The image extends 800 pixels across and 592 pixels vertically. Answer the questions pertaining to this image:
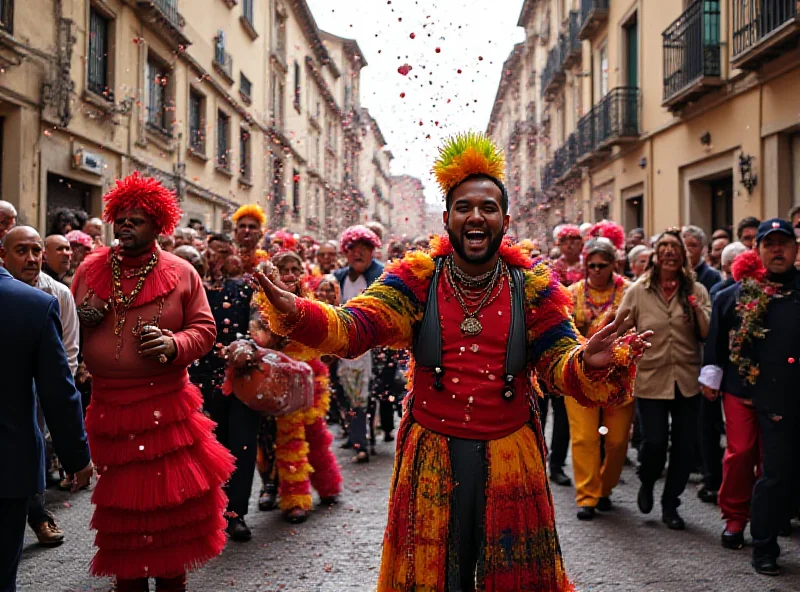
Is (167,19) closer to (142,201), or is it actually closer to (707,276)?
(707,276)

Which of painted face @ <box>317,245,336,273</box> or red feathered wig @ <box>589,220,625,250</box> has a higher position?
red feathered wig @ <box>589,220,625,250</box>

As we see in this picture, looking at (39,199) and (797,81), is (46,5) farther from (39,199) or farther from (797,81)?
(797,81)

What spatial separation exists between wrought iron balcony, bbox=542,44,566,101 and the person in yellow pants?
66.0 ft

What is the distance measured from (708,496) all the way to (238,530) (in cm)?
387

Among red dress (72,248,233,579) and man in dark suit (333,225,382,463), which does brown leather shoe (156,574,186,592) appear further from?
man in dark suit (333,225,382,463)

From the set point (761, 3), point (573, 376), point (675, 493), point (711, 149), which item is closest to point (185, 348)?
point (573, 376)

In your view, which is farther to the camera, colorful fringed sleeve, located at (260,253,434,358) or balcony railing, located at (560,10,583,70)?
balcony railing, located at (560,10,583,70)

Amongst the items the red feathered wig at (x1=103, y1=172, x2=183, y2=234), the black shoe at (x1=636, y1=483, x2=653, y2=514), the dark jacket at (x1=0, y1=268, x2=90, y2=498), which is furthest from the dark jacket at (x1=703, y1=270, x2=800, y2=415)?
the dark jacket at (x1=0, y1=268, x2=90, y2=498)

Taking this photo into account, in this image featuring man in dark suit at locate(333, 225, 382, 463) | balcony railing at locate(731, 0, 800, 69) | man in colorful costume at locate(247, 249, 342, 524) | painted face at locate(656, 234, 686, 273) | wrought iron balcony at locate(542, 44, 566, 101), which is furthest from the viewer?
wrought iron balcony at locate(542, 44, 566, 101)

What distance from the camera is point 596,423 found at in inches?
246

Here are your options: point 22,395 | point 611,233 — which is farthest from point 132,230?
point 611,233

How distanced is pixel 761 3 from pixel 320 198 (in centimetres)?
2318

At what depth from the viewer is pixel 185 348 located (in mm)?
3963

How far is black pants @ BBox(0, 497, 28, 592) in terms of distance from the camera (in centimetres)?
310
